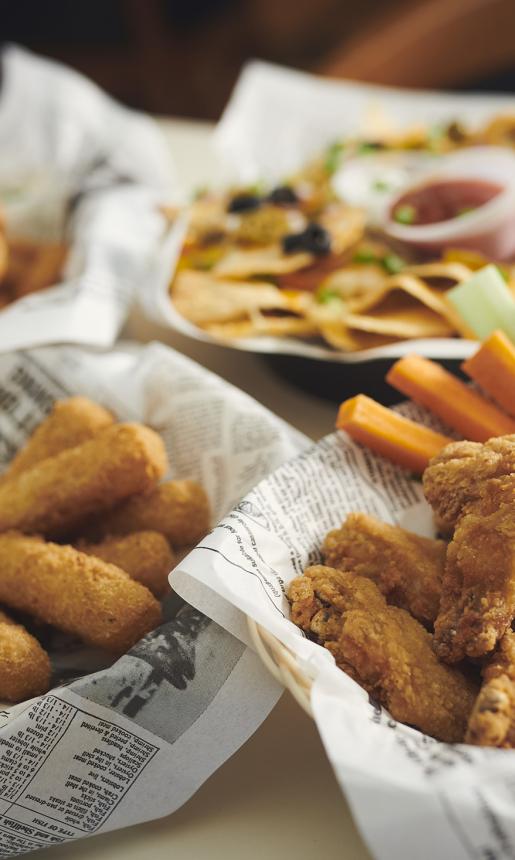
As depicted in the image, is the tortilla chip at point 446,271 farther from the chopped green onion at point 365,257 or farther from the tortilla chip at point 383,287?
the chopped green onion at point 365,257

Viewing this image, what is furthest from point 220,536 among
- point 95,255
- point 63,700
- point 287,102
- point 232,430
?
point 287,102

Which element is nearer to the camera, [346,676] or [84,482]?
[346,676]

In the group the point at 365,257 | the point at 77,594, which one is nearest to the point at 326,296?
the point at 365,257

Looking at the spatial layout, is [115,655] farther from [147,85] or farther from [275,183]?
[147,85]

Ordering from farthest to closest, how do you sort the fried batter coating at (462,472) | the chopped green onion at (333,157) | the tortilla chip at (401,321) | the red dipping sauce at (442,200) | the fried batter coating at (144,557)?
the chopped green onion at (333,157), the red dipping sauce at (442,200), the tortilla chip at (401,321), the fried batter coating at (144,557), the fried batter coating at (462,472)

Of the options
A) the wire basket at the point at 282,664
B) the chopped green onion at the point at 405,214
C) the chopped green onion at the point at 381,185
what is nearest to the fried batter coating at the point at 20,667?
the wire basket at the point at 282,664

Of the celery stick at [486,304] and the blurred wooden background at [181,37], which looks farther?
the blurred wooden background at [181,37]

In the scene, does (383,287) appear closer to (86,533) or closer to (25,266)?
(86,533)
